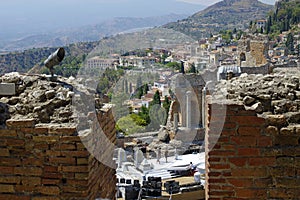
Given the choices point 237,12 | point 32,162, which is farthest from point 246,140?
point 237,12

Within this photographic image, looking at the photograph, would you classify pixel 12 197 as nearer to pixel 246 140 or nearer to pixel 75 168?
pixel 75 168

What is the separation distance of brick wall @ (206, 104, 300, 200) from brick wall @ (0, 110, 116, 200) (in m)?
0.98

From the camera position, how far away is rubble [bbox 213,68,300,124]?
346 centimetres

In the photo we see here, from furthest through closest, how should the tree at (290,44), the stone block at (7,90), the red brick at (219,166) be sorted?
1. the tree at (290,44)
2. the stone block at (7,90)
3. the red brick at (219,166)

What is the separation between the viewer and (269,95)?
138 inches

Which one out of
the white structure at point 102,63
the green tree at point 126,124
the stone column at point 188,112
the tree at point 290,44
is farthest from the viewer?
the tree at point 290,44

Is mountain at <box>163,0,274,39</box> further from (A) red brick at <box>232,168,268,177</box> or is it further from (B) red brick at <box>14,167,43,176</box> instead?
(B) red brick at <box>14,167,43,176</box>

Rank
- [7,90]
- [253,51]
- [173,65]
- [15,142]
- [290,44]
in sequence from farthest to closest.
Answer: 1. [290,44]
2. [253,51]
3. [173,65]
4. [7,90]
5. [15,142]

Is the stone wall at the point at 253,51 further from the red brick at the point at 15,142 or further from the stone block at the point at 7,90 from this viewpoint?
the red brick at the point at 15,142

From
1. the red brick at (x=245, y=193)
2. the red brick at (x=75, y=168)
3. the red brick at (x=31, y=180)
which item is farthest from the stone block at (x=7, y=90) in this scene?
the red brick at (x=245, y=193)

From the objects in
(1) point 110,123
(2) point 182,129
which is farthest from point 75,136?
(2) point 182,129

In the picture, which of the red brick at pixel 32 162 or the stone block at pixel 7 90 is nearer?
the red brick at pixel 32 162

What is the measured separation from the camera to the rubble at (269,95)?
3.46 meters

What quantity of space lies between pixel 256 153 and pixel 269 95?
467 mm
